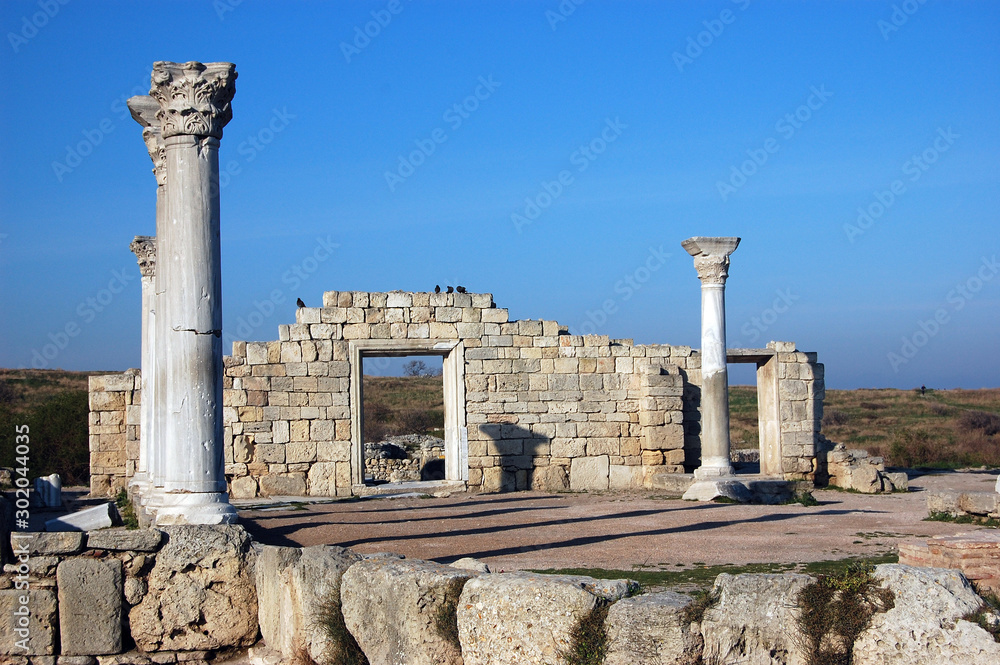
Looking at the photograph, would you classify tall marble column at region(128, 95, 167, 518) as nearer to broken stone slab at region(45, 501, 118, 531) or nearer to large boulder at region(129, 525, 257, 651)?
broken stone slab at region(45, 501, 118, 531)

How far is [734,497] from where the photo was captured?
14711 millimetres

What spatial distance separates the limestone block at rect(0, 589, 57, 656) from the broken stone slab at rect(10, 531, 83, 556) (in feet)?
0.87

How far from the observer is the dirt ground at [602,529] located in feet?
28.1

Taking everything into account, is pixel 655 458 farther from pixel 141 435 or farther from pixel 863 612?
pixel 863 612

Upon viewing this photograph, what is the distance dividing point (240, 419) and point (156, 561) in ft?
31.4

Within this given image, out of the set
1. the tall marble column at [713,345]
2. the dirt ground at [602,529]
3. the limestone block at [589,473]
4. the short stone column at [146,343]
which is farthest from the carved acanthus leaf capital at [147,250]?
the tall marble column at [713,345]

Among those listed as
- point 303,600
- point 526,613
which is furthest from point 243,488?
point 526,613

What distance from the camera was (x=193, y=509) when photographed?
8461 mm

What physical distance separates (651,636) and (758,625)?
512 millimetres

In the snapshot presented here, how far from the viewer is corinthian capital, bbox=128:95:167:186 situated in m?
11.0

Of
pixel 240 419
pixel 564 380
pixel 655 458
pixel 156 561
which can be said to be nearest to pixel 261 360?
pixel 240 419

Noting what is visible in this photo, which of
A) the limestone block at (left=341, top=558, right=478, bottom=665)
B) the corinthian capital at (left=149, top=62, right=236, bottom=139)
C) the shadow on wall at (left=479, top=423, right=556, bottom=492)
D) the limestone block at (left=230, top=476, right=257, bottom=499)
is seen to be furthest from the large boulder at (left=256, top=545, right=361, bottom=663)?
the shadow on wall at (left=479, top=423, right=556, bottom=492)

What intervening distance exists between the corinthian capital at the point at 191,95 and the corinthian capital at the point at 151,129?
1927 mm

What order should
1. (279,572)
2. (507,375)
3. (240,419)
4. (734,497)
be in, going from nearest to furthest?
1. (279,572)
2. (734,497)
3. (240,419)
4. (507,375)
